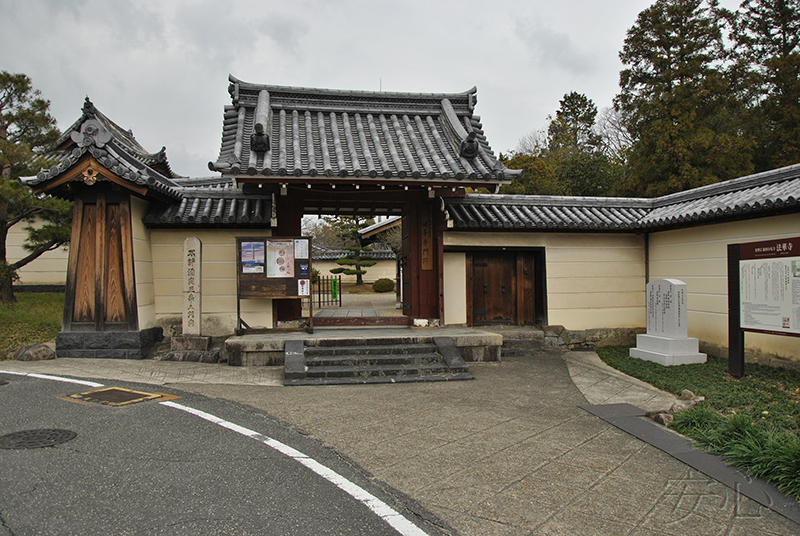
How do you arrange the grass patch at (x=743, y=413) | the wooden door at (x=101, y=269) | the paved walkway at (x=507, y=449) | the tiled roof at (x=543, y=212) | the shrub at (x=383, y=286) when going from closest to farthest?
1. the paved walkway at (x=507, y=449)
2. the grass patch at (x=743, y=413)
3. the wooden door at (x=101, y=269)
4. the tiled roof at (x=543, y=212)
5. the shrub at (x=383, y=286)

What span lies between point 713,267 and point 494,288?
14.3 ft

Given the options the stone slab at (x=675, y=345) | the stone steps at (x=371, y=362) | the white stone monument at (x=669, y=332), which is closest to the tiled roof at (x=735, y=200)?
the white stone monument at (x=669, y=332)

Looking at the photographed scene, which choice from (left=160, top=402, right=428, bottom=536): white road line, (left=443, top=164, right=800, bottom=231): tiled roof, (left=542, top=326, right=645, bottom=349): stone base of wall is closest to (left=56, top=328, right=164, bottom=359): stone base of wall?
(left=160, top=402, right=428, bottom=536): white road line

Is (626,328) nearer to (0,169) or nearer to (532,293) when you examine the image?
(532,293)

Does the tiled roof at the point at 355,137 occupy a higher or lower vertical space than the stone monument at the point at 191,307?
higher

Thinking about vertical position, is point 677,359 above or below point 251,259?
below

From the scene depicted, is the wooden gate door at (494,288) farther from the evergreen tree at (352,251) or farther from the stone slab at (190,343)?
the evergreen tree at (352,251)

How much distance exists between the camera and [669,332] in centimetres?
868

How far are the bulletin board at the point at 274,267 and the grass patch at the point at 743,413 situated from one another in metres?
6.12

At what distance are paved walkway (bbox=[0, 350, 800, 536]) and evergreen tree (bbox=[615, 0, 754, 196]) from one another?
15722mm

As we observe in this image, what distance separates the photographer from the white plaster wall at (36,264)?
746 inches

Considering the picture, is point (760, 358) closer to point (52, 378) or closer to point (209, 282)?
point (209, 282)

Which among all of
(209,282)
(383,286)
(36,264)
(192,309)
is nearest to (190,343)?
(192,309)

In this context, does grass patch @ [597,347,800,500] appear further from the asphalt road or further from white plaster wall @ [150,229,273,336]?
white plaster wall @ [150,229,273,336]
